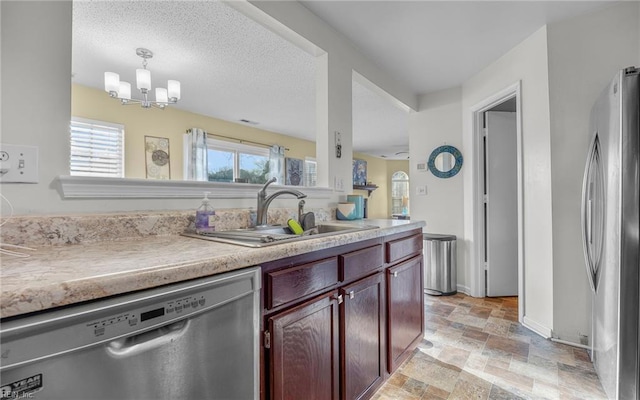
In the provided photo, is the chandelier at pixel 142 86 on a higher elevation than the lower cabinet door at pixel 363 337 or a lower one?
higher

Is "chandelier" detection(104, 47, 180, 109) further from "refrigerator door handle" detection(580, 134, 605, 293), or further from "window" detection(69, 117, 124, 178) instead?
"refrigerator door handle" detection(580, 134, 605, 293)

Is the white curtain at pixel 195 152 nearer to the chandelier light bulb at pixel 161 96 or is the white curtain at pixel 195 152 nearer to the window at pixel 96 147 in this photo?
the window at pixel 96 147

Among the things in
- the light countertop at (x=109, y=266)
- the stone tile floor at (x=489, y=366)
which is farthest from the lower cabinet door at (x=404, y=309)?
the light countertop at (x=109, y=266)

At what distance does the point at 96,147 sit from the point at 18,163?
3.25 metres

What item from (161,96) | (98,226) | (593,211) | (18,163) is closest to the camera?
(18,163)

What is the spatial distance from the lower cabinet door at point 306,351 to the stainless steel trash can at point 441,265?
2344 millimetres

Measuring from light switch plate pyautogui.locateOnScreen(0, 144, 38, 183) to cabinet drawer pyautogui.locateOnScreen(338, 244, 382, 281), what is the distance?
1.13 meters

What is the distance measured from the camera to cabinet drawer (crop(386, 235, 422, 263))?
1657mm

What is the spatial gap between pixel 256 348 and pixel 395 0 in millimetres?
2240

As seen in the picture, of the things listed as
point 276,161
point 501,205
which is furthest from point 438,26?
point 276,161

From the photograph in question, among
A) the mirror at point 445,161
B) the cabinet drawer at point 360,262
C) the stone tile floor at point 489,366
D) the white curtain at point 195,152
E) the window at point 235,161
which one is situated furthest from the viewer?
the window at point 235,161

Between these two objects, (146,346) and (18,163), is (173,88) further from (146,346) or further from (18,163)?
(146,346)

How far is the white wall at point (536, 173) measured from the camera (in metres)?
2.26

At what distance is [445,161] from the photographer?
136 inches
